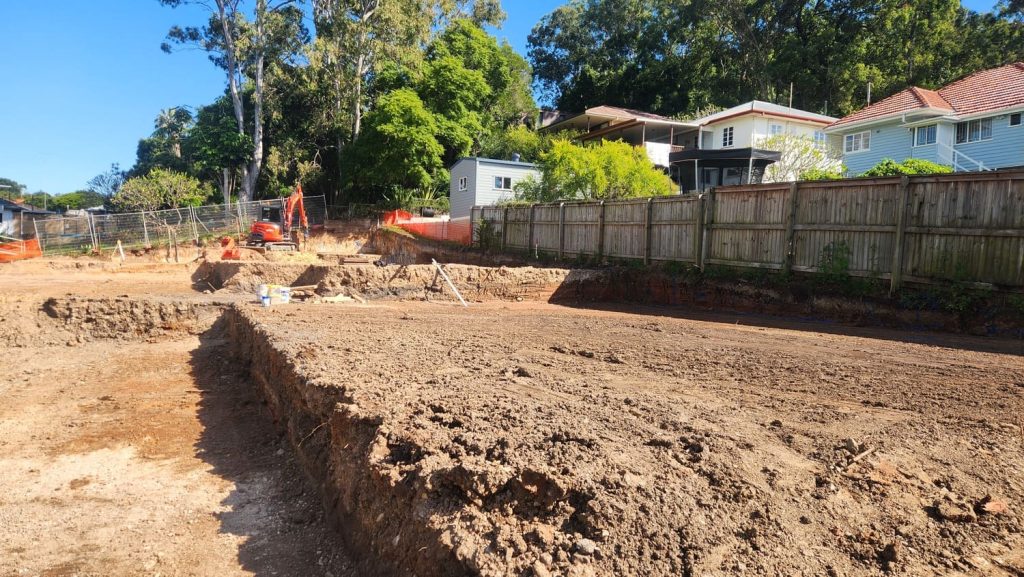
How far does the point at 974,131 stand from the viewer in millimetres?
22625

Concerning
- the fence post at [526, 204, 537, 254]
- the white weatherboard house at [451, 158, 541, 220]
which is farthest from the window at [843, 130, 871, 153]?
the fence post at [526, 204, 537, 254]

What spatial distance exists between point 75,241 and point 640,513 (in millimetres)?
32041

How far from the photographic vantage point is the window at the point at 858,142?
26.0m

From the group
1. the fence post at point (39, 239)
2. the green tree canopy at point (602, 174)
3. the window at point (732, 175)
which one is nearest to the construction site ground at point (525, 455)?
the green tree canopy at point (602, 174)

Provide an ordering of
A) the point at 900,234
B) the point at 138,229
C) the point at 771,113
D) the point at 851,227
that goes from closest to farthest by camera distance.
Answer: the point at 900,234 < the point at 851,227 < the point at 138,229 < the point at 771,113

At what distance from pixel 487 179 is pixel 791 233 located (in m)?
19.7

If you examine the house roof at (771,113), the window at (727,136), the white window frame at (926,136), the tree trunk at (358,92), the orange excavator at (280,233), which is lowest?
the orange excavator at (280,233)

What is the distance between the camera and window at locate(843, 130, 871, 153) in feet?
85.4

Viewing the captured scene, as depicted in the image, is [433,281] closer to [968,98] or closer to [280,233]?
[280,233]

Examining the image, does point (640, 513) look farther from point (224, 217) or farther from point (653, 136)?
point (653, 136)

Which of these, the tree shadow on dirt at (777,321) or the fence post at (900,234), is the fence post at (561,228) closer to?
the tree shadow on dirt at (777,321)

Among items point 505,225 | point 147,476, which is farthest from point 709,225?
point 147,476

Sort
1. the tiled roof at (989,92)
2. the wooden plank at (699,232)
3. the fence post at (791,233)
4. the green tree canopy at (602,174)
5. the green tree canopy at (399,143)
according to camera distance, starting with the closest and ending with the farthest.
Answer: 1. the fence post at (791,233)
2. the wooden plank at (699,232)
3. the green tree canopy at (602,174)
4. the tiled roof at (989,92)
5. the green tree canopy at (399,143)

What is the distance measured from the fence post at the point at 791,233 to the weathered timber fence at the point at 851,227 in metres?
0.02
